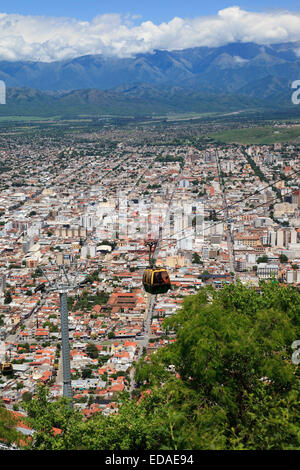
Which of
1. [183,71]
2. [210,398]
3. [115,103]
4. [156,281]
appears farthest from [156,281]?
[183,71]

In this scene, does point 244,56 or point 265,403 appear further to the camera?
point 244,56

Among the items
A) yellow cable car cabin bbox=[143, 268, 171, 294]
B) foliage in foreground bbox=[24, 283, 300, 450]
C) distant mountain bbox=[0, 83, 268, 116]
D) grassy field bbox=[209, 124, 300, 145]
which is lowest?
foliage in foreground bbox=[24, 283, 300, 450]

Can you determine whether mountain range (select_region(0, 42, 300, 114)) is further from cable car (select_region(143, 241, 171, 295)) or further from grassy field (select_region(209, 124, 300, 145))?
cable car (select_region(143, 241, 171, 295))

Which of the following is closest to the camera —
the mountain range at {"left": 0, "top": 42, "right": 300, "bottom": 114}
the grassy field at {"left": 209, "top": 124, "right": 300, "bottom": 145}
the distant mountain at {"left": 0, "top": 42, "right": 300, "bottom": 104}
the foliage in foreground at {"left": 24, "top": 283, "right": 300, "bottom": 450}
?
the foliage in foreground at {"left": 24, "top": 283, "right": 300, "bottom": 450}

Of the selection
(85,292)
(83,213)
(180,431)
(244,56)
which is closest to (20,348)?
(85,292)

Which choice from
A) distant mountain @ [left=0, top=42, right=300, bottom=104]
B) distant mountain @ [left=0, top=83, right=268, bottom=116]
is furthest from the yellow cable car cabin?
distant mountain @ [left=0, top=42, right=300, bottom=104]

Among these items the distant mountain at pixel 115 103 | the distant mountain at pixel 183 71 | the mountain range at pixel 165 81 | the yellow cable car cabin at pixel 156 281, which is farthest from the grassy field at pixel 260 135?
the distant mountain at pixel 183 71
